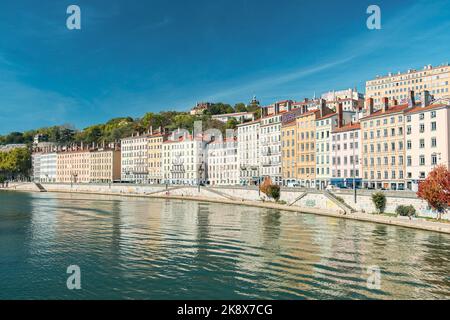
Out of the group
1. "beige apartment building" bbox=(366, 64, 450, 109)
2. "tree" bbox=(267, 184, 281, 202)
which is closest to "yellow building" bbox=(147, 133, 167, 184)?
"tree" bbox=(267, 184, 281, 202)

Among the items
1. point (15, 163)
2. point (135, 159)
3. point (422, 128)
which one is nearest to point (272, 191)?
point (422, 128)

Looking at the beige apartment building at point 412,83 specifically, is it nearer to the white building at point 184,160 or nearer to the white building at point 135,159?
the white building at point 184,160

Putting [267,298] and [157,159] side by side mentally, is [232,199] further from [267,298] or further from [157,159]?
[267,298]

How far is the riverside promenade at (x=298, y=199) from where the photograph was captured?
4994 centimetres

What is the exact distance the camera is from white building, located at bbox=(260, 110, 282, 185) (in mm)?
94875

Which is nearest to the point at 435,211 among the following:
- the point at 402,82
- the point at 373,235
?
the point at 373,235

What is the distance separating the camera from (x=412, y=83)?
145 m

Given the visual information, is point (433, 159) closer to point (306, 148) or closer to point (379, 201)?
point (379, 201)

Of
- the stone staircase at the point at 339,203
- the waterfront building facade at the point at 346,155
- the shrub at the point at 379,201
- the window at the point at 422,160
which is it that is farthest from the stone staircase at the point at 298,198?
the window at the point at 422,160

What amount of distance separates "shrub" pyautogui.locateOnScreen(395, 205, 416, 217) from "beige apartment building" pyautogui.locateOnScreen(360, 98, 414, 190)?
1479 cm

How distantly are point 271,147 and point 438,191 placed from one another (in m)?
52.6

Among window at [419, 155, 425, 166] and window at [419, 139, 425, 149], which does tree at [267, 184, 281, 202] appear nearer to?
window at [419, 155, 425, 166]

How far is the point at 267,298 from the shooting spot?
22.2 m

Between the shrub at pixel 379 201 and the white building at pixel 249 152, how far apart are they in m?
46.9
